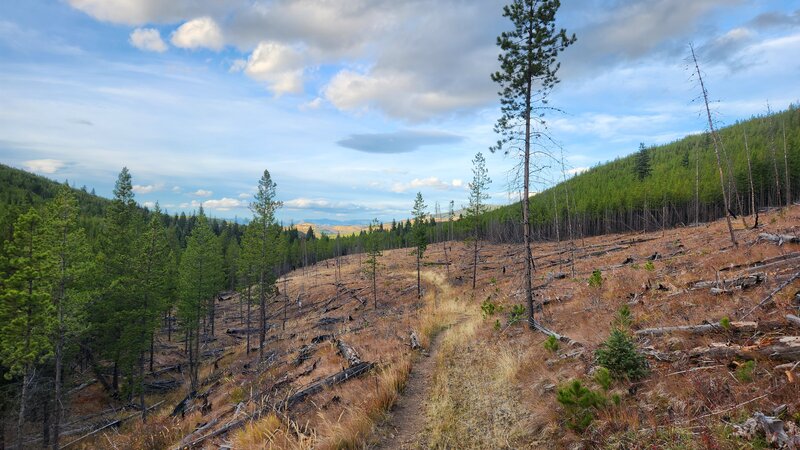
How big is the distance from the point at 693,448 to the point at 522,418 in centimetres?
291

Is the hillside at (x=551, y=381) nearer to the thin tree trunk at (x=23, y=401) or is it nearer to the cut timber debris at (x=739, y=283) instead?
the cut timber debris at (x=739, y=283)

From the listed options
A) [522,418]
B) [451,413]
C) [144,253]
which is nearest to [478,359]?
[451,413]

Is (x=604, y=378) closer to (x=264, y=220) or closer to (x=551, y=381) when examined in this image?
(x=551, y=381)

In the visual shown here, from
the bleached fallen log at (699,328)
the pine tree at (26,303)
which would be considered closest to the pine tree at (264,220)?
the pine tree at (26,303)

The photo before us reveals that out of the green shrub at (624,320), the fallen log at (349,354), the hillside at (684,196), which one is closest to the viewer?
the green shrub at (624,320)

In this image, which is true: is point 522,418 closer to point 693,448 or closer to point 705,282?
point 693,448

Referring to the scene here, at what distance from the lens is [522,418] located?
6.80m

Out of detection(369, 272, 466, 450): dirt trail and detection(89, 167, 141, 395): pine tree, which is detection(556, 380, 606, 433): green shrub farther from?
detection(89, 167, 141, 395): pine tree

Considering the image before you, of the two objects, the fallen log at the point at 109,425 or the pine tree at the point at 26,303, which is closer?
the pine tree at the point at 26,303

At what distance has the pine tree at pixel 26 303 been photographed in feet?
62.8

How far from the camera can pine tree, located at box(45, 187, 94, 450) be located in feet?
66.8

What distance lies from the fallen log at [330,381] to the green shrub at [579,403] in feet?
21.6

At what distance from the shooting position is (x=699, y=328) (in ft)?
23.2

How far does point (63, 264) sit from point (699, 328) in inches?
1151
